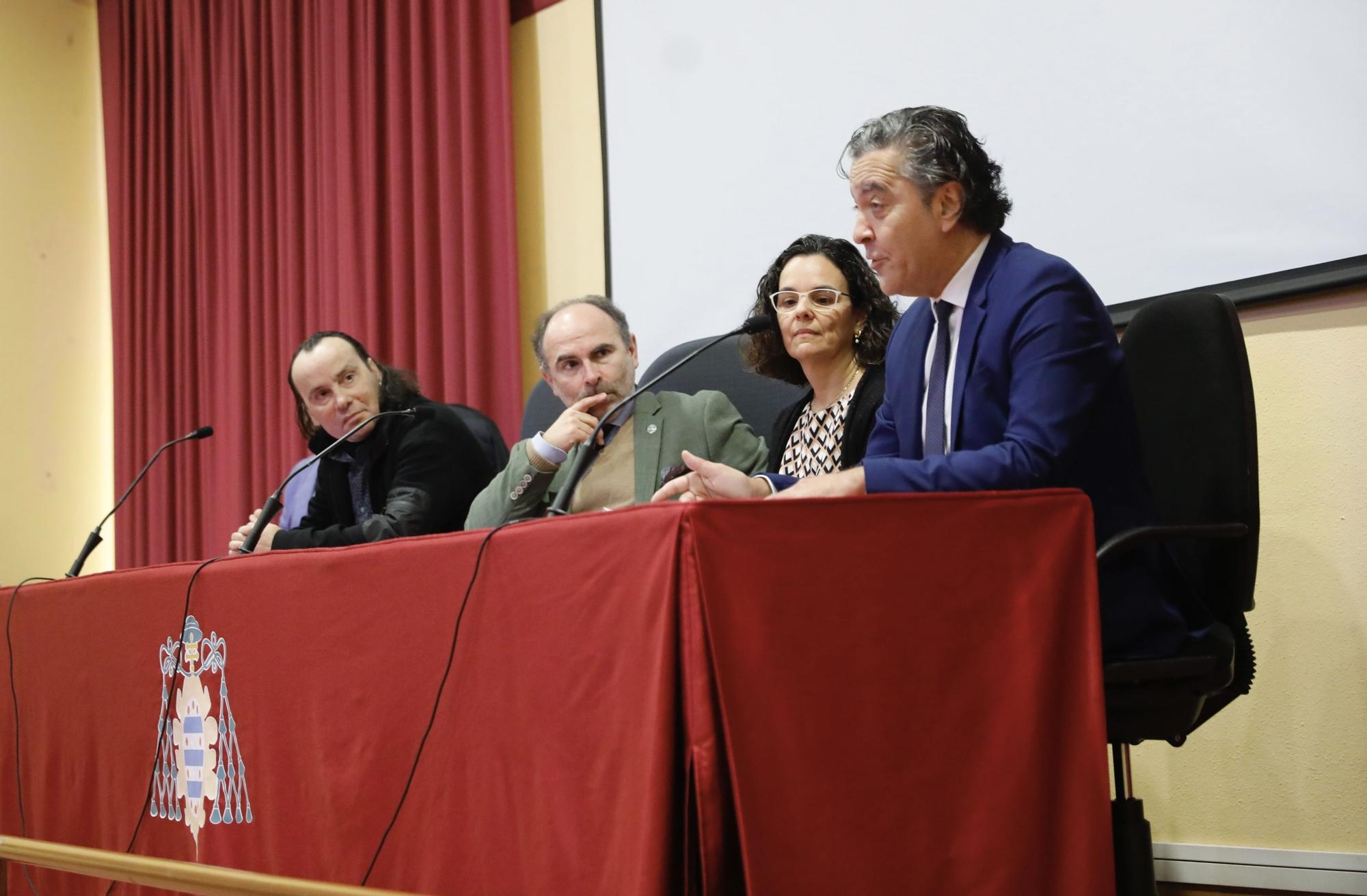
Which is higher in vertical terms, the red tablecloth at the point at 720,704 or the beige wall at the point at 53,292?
the beige wall at the point at 53,292

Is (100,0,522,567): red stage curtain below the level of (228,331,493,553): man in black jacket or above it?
above

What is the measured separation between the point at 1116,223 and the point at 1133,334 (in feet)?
1.97

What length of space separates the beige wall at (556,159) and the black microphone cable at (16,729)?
1541mm

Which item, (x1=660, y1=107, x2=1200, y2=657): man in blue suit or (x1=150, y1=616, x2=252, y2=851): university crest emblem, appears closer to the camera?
(x1=660, y1=107, x2=1200, y2=657): man in blue suit

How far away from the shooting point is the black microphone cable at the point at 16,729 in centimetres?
195

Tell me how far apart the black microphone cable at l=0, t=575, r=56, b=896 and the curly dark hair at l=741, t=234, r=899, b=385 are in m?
1.34

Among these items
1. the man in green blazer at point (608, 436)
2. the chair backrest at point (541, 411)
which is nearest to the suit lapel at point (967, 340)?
the man in green blazer at point (608, 436)

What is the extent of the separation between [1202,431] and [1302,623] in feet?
2.22

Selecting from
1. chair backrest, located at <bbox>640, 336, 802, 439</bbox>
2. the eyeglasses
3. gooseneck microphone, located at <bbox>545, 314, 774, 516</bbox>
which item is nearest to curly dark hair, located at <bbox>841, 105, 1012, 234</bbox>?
gooseneck microphone, located at <bbox>545, 314, 774, 516</bbox>

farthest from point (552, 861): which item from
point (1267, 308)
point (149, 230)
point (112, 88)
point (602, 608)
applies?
point (112, 88)

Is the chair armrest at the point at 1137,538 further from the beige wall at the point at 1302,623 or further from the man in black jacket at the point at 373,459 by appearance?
the man in black jacket at the point at 373,459

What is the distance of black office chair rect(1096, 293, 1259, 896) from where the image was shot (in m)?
1.44

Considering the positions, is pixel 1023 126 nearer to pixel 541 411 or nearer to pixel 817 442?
pixel 817 442

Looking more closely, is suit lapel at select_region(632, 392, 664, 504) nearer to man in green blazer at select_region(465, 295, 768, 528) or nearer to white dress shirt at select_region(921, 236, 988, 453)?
man in green blazer at select_region(465, 295, 768, 528)
